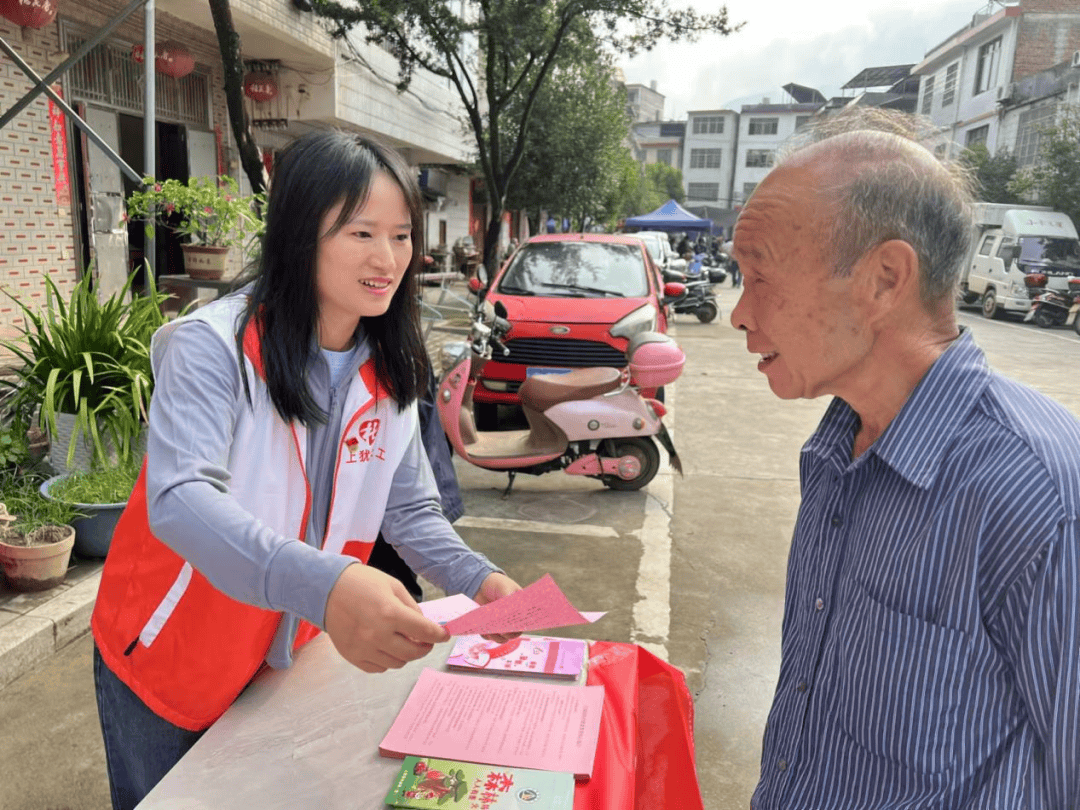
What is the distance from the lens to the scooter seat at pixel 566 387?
5.21m

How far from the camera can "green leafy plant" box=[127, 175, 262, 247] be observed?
188 inches

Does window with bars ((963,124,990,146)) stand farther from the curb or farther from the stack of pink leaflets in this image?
the stack of pink leaflets

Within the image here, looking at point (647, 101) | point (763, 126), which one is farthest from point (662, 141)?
point (647, 101)

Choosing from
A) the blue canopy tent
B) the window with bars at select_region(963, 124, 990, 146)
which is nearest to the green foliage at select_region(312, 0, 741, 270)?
the blue canopy tent

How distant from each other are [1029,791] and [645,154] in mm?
85849

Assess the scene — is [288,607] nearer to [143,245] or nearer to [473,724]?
[473,724]

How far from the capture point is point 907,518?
41.0 inches

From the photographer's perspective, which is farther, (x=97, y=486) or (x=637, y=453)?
(x=637, y=453)

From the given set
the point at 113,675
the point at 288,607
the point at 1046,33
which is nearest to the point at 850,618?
the point at 288,607

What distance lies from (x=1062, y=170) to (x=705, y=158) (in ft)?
186

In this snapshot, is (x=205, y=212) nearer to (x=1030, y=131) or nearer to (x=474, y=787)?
(x=474, y=787)

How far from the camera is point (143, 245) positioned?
9781 millimetres

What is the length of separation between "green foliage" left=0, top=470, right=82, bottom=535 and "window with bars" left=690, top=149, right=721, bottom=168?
77.3 metres

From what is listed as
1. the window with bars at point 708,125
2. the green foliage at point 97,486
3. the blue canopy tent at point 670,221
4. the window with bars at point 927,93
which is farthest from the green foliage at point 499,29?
the window with bars at point 708,125
